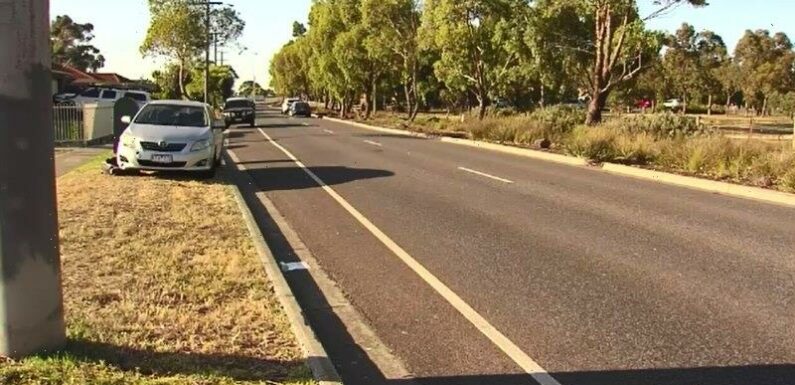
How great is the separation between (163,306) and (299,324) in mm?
1143

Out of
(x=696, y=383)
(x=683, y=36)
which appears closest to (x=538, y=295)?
(x=696, y=383)

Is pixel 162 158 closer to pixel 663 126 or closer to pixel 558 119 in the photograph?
pixel 663 126

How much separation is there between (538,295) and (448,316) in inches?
39.4

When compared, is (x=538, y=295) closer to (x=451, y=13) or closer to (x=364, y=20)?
(x=451, y=13)

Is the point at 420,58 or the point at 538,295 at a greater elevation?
the point at 420,58

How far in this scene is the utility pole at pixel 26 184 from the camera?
4.24 meters

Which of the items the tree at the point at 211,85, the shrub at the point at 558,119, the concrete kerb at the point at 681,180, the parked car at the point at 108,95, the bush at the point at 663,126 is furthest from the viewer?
the tree at the point at 211,85

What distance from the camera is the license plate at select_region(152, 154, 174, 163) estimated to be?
14.6 meters

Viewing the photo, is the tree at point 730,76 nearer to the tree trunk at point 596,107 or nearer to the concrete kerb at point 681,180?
the tree trunk at point 596,107

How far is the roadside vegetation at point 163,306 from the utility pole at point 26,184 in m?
0.25

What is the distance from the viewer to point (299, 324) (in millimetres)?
5645

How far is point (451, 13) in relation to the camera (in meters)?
35.3

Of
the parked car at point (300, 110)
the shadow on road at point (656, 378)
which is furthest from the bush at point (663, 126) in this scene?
the parked car at point (300, 110)

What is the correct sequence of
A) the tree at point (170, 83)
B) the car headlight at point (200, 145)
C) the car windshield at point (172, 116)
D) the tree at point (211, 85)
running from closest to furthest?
the car headlight at point (200, 145) < the car windshield at point (172, 116) < the tree at point (170, 83) < the tree at point (211, 85)
